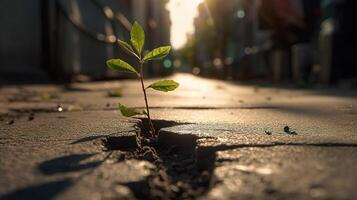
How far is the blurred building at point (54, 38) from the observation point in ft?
18.9

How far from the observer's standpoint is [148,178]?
40.4 inches

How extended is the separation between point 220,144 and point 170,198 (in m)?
0.42

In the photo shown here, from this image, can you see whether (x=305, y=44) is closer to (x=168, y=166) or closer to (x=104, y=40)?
(x=104, y=40)

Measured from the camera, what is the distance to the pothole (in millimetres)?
949

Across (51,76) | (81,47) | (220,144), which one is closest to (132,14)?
(81,47)

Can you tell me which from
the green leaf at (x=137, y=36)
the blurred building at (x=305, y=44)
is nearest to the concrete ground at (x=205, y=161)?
the green leaf at (x=137, y=36)

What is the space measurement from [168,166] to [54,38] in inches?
221

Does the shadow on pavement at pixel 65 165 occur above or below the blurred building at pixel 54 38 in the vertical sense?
below

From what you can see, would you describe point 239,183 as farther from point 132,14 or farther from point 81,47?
point 132,14

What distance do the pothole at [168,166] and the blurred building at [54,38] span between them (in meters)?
4.40

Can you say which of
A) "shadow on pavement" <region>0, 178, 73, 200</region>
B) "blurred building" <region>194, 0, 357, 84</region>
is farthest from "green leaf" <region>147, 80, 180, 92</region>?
"blurred building" <region>194, 0, 357, 84</region>

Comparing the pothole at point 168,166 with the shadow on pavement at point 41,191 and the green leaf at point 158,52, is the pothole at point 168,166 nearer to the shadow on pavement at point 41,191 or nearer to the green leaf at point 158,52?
the shadow on pavement at point 41,191

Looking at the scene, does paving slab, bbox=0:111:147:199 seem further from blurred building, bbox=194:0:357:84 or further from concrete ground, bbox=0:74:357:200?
blurred building, bbox=194:0:357:84

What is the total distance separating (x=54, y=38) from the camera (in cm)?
653
